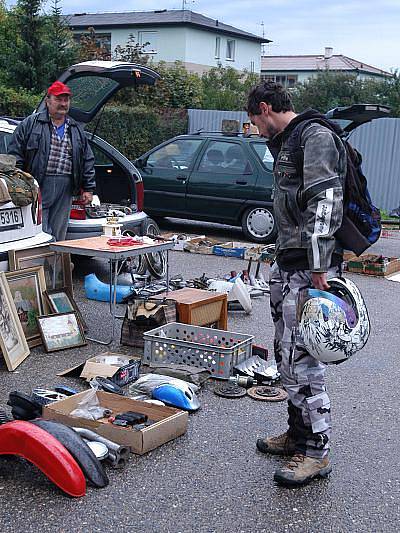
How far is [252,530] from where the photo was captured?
3834 mm

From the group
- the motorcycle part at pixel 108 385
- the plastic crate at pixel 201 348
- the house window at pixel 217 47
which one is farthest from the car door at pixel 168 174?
the house window at pixel 217 47

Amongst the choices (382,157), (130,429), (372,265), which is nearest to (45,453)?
(130,429)

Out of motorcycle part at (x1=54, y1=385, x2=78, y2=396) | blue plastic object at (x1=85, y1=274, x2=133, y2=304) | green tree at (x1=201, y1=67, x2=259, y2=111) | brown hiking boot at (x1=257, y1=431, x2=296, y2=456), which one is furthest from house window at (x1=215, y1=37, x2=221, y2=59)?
brown hiking boot at (x1=257, y1=431, x2=296, y2=456)

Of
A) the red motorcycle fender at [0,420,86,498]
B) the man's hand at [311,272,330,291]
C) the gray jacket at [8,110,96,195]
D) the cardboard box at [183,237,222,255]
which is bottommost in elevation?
the cardboard box at [183,237,222,255]

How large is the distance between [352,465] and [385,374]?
1.94 m

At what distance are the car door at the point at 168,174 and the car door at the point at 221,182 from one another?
176 mm

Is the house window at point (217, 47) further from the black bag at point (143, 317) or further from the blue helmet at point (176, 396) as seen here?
the blue helmet at point (176, 396)

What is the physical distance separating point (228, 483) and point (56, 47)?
21.8 m

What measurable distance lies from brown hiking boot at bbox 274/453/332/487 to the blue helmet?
3.37 feet

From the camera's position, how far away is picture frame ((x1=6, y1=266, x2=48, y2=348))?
6477 mm

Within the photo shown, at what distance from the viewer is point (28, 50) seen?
934 inches

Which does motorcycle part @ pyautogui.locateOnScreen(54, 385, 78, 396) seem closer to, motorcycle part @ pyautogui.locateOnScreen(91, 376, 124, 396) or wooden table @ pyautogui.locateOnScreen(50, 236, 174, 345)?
motorcycle part @ pyautogui.locateOnScreen(91, 376, 124, 396)

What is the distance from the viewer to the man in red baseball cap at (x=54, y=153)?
7535 mm

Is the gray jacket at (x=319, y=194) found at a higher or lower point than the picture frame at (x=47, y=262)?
higher
